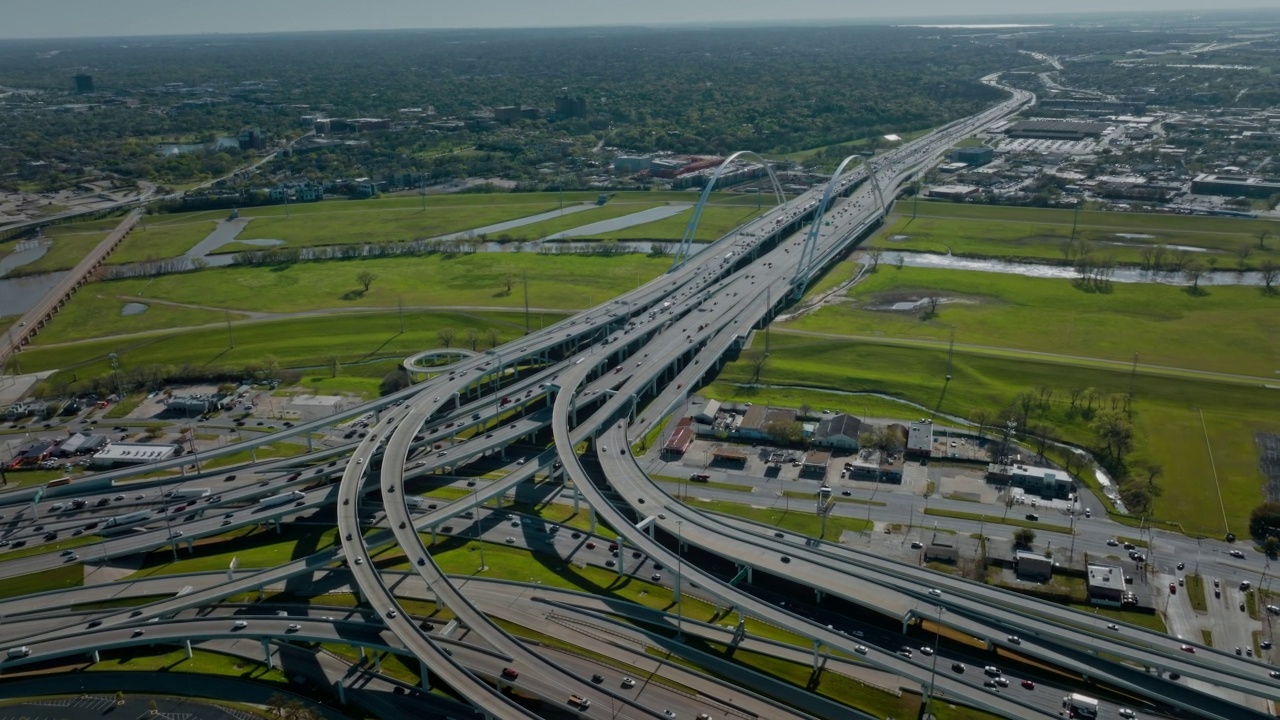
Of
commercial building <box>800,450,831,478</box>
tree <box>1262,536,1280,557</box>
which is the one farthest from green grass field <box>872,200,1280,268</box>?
tree <box>1262,536,1280,557</box>

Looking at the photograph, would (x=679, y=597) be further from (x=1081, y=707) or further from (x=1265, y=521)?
→ (x=1265, y=521)

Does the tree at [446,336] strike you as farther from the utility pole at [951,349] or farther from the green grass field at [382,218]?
the utility pole at [951,349]

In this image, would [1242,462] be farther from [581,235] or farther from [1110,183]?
[1110,183]

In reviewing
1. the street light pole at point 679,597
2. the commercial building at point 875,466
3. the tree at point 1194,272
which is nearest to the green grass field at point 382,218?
the tree at point 1194,272

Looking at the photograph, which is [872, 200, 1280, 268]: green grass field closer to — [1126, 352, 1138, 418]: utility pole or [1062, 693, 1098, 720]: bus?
[1126, 352, 1138, 418]: utility pole

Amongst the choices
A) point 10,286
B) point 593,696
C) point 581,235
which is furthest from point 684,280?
point 10,286
